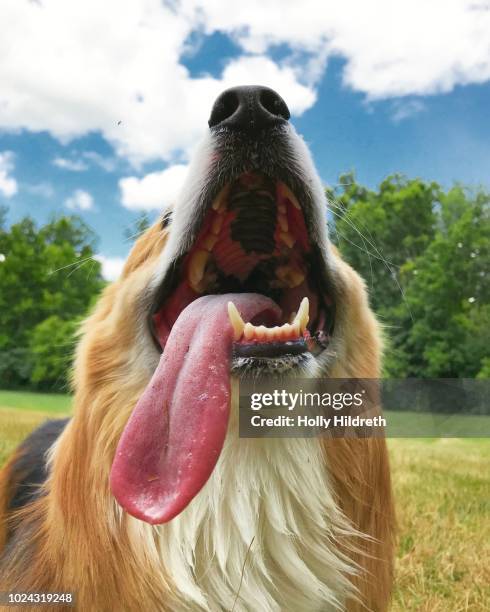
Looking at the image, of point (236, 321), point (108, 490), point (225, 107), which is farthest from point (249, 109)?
point (108, 490)

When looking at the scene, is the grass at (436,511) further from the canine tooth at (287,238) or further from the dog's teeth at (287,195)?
the dog's teeth at (287,195)

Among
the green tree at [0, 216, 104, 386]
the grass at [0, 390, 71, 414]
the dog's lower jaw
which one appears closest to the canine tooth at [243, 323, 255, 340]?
the dog's lower jaw

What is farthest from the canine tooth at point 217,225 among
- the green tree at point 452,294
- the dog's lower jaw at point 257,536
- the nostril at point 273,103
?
the green tree at point 452,294

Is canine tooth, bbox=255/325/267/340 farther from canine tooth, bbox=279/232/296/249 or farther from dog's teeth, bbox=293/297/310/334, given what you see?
canine tooth, bbox=279/232/296/249

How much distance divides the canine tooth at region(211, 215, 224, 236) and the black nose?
33 cm

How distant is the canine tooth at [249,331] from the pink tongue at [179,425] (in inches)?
1.9

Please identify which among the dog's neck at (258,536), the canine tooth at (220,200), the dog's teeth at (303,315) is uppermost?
the canine tooth at (220,200)

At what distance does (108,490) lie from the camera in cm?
196

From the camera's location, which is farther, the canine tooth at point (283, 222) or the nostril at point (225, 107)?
the canine tooth at point (283, 222)

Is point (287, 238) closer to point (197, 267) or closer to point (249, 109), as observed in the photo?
point (197, 267)

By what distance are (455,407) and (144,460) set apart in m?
2.13

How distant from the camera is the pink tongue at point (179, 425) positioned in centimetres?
179

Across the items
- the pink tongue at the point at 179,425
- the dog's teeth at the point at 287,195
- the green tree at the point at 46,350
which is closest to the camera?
the pink tongue at the point at 179,425

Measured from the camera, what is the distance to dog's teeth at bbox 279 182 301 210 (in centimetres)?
205
